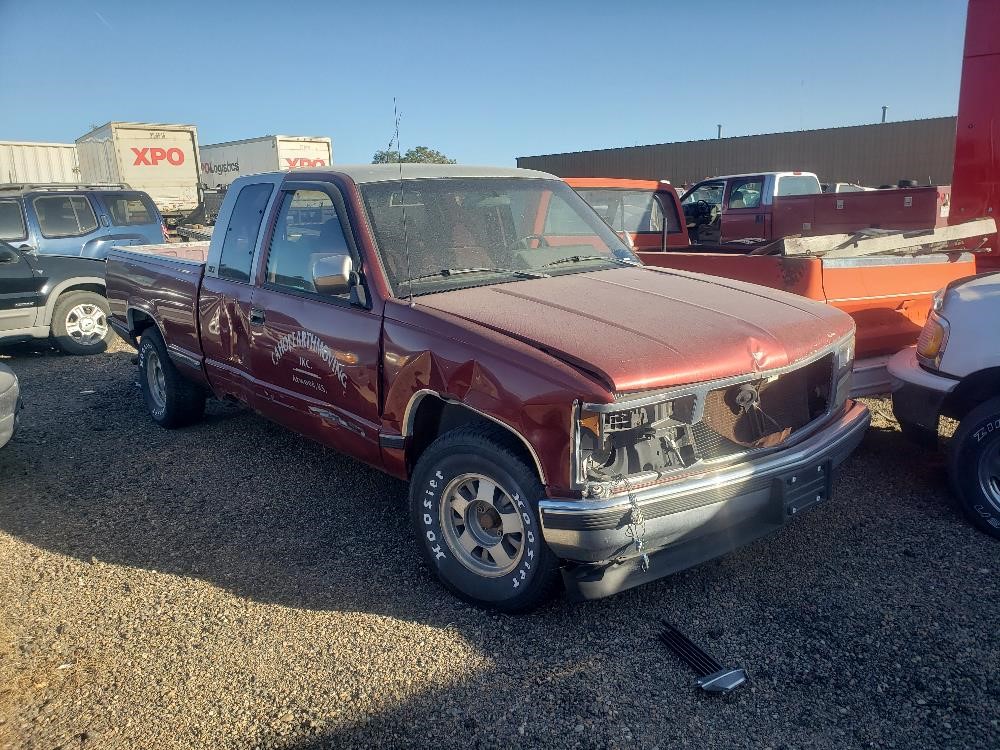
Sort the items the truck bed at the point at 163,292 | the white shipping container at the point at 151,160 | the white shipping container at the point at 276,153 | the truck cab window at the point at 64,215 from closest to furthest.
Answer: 1. the truck bed at the point at 163,292
2. the truck cab window at the point at 64,215
3. the white shipping container at the point at 151,160
4. the white shipping container at the point at 276,153

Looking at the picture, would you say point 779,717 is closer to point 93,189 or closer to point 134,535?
point 134,535

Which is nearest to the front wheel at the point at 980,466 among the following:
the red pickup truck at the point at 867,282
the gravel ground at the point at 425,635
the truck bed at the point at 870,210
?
the gravel ground at the point at 425,635

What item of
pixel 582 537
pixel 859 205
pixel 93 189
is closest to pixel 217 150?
pixel 93 189

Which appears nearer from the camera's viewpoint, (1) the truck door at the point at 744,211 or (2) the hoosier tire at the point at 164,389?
(2) the hoosier tire at the point at 164,389

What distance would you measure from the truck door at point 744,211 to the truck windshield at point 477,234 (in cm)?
853

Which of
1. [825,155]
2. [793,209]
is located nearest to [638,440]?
[793,209]

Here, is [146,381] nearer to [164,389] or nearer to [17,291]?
[164,389]

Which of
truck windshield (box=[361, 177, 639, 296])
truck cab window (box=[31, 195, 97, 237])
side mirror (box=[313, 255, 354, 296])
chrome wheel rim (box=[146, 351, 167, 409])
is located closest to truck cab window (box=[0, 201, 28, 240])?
truck cab window (box=[31, 195, 97, 237])

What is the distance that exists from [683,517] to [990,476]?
6.76 feet

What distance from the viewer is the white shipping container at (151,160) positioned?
22891 millimetres

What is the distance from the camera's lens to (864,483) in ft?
15.4

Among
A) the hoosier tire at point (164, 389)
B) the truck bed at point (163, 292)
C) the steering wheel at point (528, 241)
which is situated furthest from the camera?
the hoosier tire at point (164, 389)

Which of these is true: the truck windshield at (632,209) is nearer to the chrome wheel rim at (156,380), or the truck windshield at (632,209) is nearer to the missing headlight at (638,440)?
the chrome wheel rim at (156,380)

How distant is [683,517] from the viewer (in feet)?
9.87
